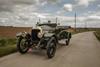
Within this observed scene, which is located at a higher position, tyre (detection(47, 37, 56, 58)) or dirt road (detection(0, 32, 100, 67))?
tyre (detection(47, 37, 56, 58))

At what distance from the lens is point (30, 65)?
7.25 meters

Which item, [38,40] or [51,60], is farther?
[38,40]

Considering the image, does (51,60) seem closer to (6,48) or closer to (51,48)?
(51,48)

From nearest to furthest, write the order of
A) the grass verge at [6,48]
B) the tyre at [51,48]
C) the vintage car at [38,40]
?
the tyre at [51,48] < the vintage car at [38,40] < the grass verge at [6,48]

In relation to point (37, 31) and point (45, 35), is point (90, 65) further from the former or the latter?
point (37, 31)

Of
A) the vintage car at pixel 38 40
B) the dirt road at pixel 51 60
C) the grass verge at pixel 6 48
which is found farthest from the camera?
the grass verge at pixel 6 48

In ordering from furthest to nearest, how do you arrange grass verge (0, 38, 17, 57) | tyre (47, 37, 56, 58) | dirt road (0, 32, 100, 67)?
grass verge (0, 38, 17, 57)
tyre (47, 37, 56, 58)
dirt road (0, 32, 100, 67)

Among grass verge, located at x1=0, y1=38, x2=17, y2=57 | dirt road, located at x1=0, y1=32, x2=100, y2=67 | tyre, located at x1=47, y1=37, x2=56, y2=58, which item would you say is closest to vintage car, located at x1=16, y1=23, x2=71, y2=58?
tyre, located at x1=47, y1=37, x2=56, y2=58

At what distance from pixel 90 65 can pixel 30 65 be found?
277 centimetres

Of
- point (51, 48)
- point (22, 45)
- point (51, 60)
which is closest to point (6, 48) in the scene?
point (22, 45)

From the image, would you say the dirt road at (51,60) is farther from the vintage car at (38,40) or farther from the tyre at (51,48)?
the vintage car at (38,40)

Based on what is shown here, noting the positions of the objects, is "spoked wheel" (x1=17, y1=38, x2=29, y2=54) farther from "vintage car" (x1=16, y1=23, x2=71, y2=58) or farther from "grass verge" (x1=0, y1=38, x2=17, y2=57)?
"grass verge" (x1=0, y1=38, x2=17, y2=57)

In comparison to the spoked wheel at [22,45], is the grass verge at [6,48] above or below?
below

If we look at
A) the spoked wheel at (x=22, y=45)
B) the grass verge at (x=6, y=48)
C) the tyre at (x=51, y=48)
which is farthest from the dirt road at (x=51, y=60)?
the grass verge at (x=6, y=48)
